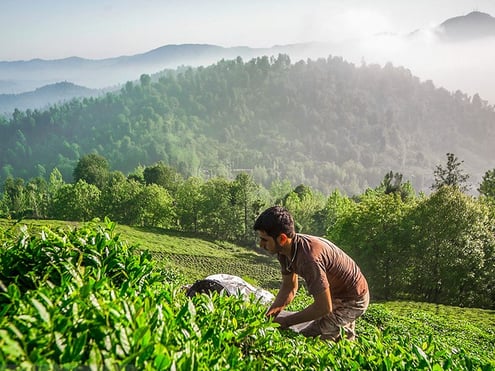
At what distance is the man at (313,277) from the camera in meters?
5.55

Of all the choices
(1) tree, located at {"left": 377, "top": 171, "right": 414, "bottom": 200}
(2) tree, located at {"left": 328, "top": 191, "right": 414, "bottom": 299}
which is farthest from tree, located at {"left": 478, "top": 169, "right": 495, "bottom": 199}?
(2) tree, located at {"left": 328, "top": 191, "right": 414, "bottom": 299}

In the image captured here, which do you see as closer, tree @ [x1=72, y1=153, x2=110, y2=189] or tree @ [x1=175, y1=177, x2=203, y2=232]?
tree @ [x1=175, y1=177, x2=203, y2=232]

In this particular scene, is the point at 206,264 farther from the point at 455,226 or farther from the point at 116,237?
the point at 116,237

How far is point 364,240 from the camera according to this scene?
50.9 m

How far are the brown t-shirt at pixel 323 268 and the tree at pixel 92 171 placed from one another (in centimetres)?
10038

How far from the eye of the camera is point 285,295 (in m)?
5.97

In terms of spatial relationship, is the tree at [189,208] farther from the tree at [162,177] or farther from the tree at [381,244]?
the tree at [381,244]

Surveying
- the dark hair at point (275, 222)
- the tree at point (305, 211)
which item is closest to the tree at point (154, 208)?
the tree at point (305, 211)

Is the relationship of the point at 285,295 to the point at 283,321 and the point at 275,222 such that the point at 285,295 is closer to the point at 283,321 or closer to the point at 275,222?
the point at 283,321

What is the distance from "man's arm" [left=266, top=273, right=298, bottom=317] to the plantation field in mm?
808

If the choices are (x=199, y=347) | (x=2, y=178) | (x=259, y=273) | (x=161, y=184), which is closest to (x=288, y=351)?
(x=199, y=347)

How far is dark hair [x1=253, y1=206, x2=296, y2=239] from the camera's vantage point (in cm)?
558

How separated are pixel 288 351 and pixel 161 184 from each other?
95549 mm

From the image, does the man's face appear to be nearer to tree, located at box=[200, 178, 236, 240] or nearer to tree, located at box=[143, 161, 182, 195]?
tree, located at box=[200, 178, 236, 240]
